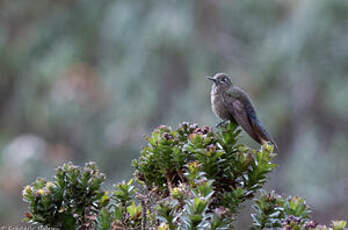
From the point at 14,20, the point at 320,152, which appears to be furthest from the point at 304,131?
the point at 14,20

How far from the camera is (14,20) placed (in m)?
13.1

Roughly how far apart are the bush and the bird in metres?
0.93

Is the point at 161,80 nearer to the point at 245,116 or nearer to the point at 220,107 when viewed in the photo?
the point at 220,107

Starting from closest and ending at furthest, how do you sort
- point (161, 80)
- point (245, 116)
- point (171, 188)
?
point (171, 188)
point (245, 116)
point (161, 80)

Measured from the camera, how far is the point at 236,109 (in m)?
3.37

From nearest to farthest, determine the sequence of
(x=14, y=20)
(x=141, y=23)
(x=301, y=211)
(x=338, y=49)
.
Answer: (x=301, y=211) < (x=338, y=49) < (x=141, y=23) < (x=14, y=20)

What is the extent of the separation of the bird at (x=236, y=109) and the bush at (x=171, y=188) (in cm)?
93

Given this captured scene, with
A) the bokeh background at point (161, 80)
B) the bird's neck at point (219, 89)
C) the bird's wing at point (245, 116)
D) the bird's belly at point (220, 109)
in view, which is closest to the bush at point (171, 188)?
the bird's wing at point (245, 116)

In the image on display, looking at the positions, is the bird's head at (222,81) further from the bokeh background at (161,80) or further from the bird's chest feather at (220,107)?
the bokeh background at (161,80)

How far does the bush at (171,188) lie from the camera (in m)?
1.98

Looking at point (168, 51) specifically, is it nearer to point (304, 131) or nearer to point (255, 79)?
point (255, 79)

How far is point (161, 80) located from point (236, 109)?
8.38 m

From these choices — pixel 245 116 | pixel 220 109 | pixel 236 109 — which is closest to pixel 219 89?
pixel 220 109

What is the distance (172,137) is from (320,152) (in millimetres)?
9366
